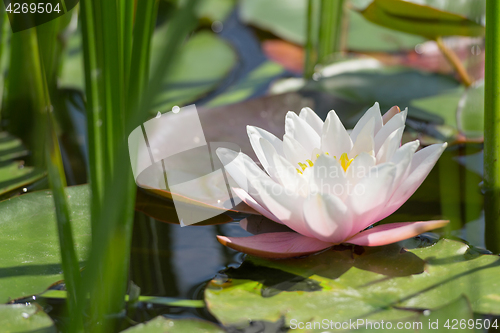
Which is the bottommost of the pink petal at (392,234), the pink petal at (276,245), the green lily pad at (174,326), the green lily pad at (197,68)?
the green lily pad at (174,326)

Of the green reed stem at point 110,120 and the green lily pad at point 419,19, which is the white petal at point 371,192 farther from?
the green lily pad at point 419,19

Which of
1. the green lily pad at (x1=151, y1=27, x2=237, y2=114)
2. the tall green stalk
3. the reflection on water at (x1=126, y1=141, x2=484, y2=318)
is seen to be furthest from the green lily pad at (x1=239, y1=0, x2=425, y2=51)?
the tall green stalk

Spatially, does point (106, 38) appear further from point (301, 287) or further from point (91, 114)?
point (301, 287)

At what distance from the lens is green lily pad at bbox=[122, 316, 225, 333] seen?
1.99 ft

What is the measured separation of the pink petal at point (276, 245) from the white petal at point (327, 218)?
0.07 feet

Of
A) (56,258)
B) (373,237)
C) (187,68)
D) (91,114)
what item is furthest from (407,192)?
(187,68)

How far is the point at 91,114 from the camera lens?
616mm

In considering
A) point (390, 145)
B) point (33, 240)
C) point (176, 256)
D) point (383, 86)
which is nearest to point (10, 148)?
point (33, 240)

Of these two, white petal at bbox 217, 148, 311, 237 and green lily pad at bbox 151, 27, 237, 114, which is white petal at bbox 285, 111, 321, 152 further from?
green lily pad at bbox 151, 27, 237, 114

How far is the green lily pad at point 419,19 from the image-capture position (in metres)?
1.22

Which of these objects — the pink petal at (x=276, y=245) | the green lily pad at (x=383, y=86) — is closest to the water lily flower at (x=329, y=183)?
the pink petal at (x=276, y=245)

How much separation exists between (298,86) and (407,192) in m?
0.80

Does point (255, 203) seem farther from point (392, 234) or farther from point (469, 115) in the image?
point (469, 115)

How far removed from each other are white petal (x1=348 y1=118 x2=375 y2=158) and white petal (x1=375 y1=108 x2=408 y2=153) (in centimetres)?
2
